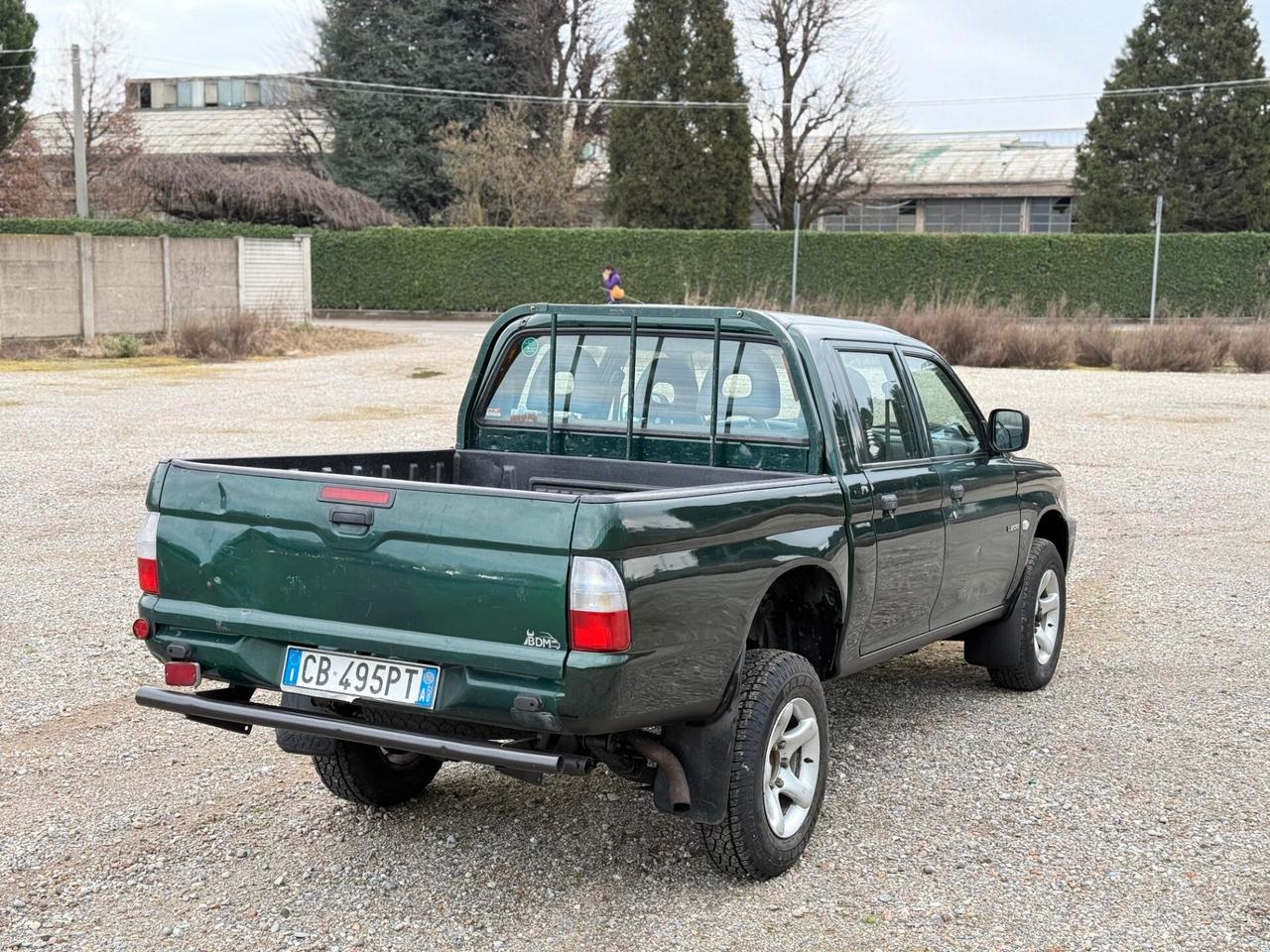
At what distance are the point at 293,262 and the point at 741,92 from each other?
20084mm

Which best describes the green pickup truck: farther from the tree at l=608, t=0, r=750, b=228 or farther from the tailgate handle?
the tree at l=608, t=0, r=750, b=228

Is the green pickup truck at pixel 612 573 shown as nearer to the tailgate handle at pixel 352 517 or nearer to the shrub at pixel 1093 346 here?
the tailgate handle at pixel 352 517

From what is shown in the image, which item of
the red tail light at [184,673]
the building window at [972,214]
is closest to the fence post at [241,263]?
the red tail light at [184,673]

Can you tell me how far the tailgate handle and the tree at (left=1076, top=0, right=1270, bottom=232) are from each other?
46598 millimetres

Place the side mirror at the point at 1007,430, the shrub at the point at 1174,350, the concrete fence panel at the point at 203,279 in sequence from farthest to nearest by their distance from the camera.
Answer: the concrete fence panel at the point at 203,279 < the shrub at the point at 1174,350 < the side mirror at the point at 1007,430

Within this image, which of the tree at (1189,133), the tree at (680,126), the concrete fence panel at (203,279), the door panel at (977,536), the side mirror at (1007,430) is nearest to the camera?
the door panel at (977,536)

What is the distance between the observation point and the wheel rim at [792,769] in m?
4.43

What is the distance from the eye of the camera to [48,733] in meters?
5.85

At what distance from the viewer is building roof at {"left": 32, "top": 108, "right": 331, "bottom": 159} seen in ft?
187

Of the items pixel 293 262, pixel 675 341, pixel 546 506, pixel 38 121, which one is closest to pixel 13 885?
pixel 546 506

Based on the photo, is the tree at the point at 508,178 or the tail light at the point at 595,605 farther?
the tree at the point at 508,178

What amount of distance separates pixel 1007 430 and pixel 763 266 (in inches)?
1481

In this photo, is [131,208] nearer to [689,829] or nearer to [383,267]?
[383,267]

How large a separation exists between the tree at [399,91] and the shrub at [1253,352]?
101 feet
